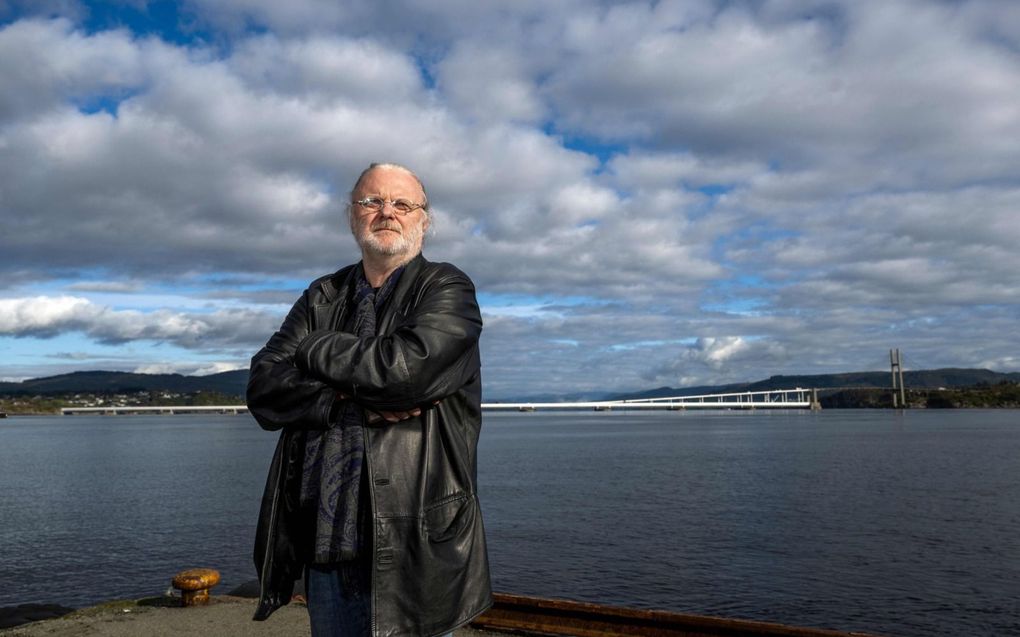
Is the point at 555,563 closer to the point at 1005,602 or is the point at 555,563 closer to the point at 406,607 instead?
the point at 1005,602

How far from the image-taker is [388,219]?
8.59ft

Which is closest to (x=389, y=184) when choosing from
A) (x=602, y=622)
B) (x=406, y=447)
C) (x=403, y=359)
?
(x=403, y=359)

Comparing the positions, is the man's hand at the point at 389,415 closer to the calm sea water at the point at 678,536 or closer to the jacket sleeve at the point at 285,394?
the jacket sleeve at the point at 285,394

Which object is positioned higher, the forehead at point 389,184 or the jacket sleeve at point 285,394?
the forehead at point 389,184

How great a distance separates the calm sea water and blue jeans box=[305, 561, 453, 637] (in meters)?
12.8

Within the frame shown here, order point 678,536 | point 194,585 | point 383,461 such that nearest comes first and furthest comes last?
point 383,461
point 194,585
point 678,536

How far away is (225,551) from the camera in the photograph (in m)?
21.0

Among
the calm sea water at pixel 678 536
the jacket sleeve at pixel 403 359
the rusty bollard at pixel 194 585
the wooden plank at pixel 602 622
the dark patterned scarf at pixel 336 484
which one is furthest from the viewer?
the calm sea water at pixel 678 536

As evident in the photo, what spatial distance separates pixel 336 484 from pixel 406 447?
24 cm

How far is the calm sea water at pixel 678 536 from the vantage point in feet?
50.5

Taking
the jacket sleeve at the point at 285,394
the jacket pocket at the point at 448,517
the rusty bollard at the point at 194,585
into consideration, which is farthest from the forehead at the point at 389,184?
the rusty bollard at the point at 194,585

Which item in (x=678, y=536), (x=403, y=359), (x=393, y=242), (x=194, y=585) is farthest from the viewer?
(x=678, y=536)

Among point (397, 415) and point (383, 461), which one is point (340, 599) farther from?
point (397, 415)

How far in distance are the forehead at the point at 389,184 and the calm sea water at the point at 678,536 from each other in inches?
512
